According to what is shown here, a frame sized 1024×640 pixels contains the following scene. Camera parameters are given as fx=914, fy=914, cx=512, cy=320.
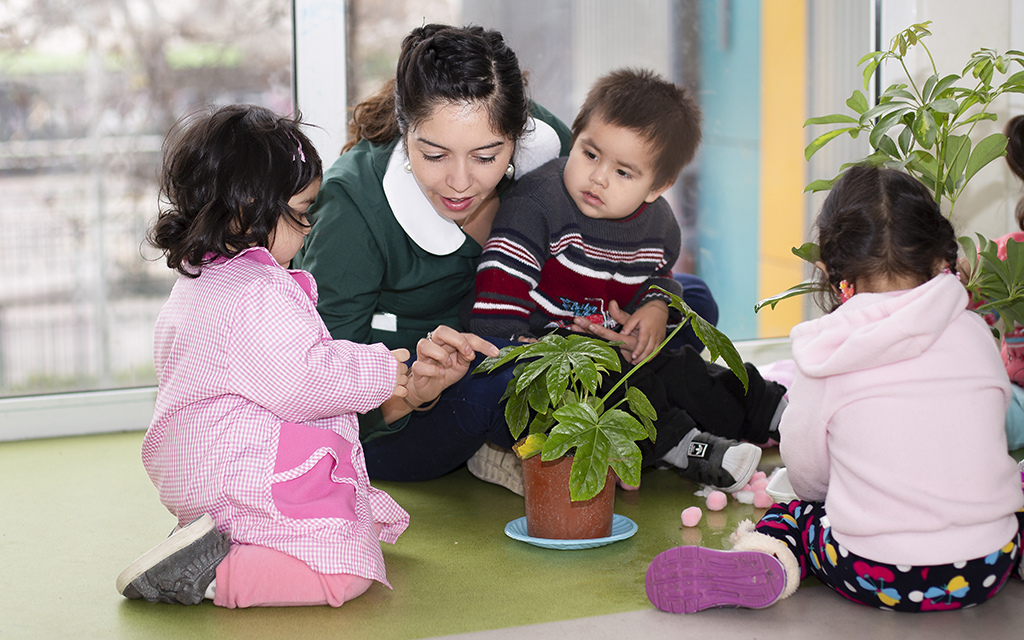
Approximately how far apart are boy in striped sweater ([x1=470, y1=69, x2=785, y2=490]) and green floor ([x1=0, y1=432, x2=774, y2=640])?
12cm

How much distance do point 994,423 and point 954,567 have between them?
189 mm

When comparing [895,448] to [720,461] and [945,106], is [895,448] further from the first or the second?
[945,106]

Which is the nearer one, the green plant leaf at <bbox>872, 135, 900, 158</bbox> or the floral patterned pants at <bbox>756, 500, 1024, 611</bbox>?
the floral patterned pants at <bbox>756, 500, 1024, 611</bbox>

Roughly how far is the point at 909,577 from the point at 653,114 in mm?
981

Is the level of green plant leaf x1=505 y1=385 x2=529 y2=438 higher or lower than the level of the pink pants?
higher

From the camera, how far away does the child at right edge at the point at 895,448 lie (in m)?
1.14

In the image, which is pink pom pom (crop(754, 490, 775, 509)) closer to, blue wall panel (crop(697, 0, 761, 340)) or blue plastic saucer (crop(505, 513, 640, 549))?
blue plastic saucer (crop(505, 513, 640, 549))

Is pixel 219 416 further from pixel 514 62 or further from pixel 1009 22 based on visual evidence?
pixel 1009 22

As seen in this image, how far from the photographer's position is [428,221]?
1739mm

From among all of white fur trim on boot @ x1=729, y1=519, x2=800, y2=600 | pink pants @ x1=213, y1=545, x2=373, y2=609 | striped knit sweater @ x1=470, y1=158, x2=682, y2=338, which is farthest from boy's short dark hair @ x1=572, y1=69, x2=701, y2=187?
pink pants @ x1=213, y1=545, x2=373, y2=609

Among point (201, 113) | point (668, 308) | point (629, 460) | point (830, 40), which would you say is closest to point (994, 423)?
point (629, 460)

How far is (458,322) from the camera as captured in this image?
1896 millimetres

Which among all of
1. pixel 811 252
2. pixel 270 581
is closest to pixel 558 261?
pixel 811 252

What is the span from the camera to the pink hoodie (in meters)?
1.14
